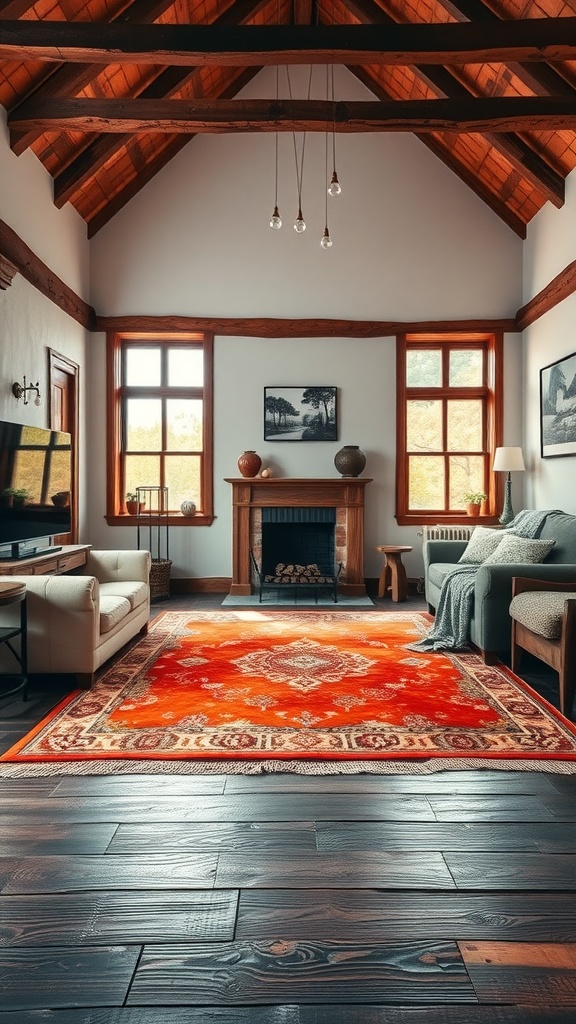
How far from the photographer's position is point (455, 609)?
16.2ft

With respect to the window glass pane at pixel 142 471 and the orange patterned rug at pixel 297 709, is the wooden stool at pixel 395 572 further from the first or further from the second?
the window glass pane at pixel 142 471

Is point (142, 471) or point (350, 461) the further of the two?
point (142, 471)

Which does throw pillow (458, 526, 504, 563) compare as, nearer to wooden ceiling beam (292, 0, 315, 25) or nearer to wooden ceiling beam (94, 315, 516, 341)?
wooden ceiling beam (94, 315, 516, 341)

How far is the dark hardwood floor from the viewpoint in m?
1.50

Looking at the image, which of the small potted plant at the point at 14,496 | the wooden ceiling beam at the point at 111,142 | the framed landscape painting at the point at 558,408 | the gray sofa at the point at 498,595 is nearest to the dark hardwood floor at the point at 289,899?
the gray sofa at the point at 498,595

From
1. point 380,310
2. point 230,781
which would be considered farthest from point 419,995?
point 380,310

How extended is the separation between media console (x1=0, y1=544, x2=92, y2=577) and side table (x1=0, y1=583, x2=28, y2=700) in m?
0.44

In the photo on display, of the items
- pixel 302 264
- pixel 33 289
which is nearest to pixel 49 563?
pixel 33 289

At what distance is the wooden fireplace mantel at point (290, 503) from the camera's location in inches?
301

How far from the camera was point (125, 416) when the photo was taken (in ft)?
26.6

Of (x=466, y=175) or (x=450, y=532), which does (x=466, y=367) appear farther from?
(x=466, y=175)

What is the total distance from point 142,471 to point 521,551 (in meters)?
4.75

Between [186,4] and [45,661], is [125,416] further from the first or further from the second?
[45,661]

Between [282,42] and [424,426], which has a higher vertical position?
[282,42]
